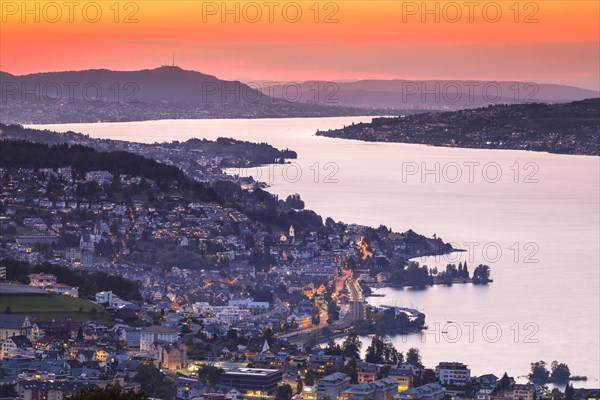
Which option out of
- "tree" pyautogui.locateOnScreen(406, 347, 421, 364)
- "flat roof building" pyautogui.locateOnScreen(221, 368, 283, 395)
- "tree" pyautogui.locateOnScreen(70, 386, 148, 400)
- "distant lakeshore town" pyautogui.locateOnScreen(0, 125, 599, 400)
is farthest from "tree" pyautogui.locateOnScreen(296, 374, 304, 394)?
"tree" pyautogui.locateOnScreen(70, 386, 148, 400)

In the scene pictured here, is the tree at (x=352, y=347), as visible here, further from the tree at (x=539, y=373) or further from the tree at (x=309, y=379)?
the tree at (x=539, y=373)

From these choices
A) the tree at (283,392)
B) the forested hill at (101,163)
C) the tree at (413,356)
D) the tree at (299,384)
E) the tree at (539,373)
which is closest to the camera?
the tree at (283,392)

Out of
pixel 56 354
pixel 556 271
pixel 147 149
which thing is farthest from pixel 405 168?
pixel 56 354

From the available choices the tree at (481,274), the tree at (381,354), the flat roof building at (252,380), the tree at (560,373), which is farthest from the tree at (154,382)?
the tree at (481,274)

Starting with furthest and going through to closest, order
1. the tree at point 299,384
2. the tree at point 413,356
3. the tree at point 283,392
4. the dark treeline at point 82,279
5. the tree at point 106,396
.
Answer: the dark treeline at point 82,279, the tree at point 413,356, the tree at point 299,384, the tree at point 283,392, the tree at point 106,396

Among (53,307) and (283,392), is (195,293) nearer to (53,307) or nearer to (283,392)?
(53,307)

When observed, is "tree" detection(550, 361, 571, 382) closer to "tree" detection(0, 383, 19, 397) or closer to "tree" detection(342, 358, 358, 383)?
"tree" detection(342, 358, 358, 383)
